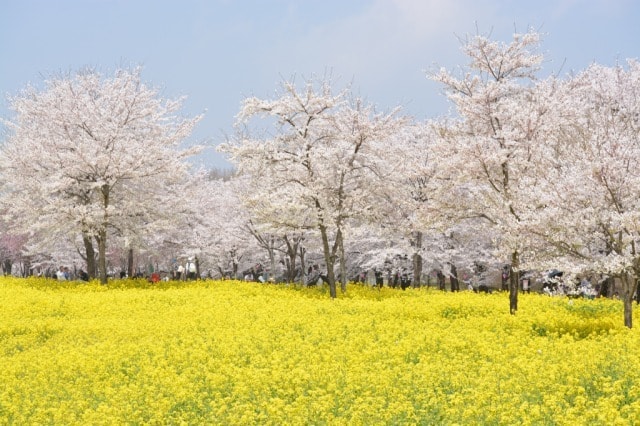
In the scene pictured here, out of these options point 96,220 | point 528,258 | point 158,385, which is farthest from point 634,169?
point 96,220

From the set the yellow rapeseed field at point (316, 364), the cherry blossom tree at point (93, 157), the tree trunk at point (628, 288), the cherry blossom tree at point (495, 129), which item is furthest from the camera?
the cherry blossom tree at point (93, 157)

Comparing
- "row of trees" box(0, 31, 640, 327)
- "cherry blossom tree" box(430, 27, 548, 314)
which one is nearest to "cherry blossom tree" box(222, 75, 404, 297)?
"row of trees" box(0, 31, 640, 327)

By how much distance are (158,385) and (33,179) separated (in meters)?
26.6

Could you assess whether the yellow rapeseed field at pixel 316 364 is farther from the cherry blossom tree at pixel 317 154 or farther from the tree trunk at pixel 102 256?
the tree trunk at pixel 102 256

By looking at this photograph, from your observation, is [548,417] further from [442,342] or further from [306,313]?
[306,313]

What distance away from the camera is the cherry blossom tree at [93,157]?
34.3 m

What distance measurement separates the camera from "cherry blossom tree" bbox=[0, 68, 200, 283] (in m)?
34.3

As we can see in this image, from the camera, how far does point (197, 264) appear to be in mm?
55062

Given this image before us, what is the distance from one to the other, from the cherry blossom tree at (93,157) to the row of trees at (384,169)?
0.11 metres

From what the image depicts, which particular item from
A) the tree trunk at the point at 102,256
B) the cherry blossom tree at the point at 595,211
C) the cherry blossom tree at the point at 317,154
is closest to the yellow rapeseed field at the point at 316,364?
the cherry blossom tree at the point at 595,211

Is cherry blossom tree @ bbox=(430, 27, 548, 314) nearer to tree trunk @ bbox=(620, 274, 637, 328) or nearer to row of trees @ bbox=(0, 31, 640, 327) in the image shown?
row of trees @ bbox=(0, 31, 640, 327)

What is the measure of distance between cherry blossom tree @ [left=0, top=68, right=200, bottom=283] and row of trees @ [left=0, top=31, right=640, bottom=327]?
4.2 inches

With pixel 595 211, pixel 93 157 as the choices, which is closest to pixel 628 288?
pixel 595 211

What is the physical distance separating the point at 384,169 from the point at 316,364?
761 inches
